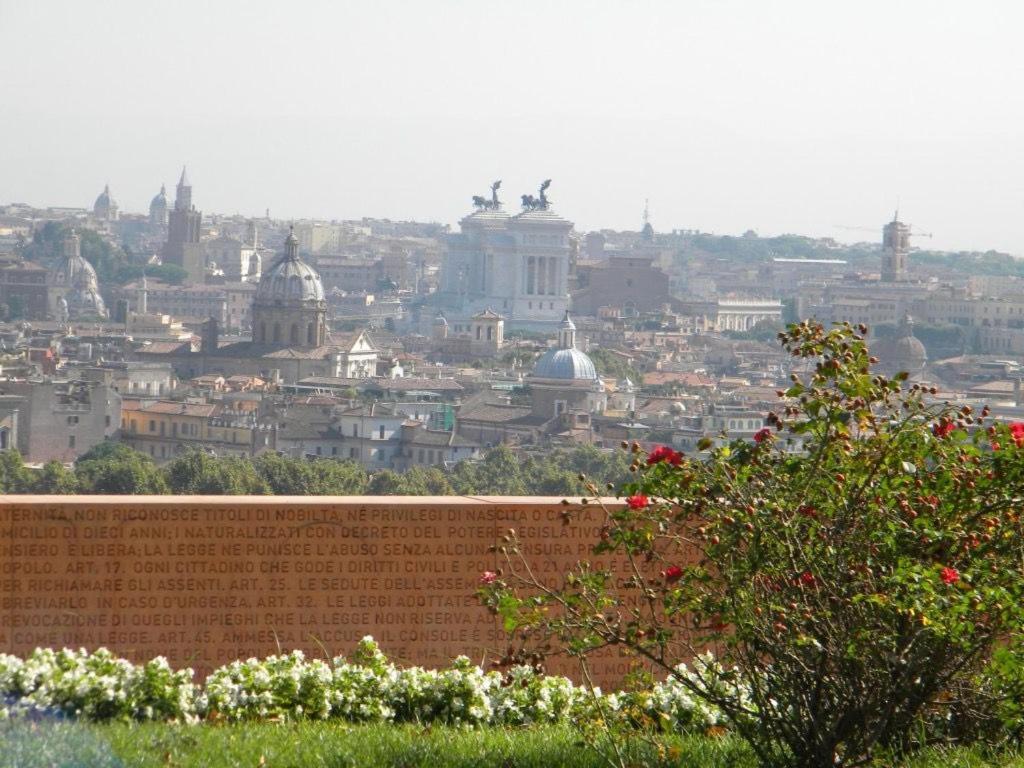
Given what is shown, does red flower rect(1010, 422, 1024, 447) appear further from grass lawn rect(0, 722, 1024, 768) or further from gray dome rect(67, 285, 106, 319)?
gray dome rect(67, 285, 106, 319)

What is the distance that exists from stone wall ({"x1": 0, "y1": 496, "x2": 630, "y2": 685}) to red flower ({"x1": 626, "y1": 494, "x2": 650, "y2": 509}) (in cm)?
121

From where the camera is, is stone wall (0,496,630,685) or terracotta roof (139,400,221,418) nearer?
stone wall (0,496,630,685)

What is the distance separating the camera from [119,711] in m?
4.94

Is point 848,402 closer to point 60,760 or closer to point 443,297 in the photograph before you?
point 60,760

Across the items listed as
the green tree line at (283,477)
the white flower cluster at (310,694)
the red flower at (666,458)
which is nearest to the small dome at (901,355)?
the green tree line at (283,477)

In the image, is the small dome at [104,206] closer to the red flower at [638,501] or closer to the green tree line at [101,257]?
the green tree line at [101,257]

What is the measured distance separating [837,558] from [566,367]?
54.0 meters

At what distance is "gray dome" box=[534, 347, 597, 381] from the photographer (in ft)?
190

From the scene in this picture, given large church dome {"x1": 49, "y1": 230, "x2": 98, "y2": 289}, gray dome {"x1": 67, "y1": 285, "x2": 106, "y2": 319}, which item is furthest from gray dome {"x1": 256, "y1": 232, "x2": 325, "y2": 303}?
A: large church dome {"x1": 49, "y1": 230, "x2": 98, "y2": 289}

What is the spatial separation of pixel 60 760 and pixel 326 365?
6508cm

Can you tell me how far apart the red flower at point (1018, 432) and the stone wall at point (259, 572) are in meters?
1.44

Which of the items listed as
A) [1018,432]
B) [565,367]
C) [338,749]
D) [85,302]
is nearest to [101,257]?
[85,302]

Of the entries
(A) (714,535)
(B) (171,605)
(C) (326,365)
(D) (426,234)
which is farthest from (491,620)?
(D) (426,234)

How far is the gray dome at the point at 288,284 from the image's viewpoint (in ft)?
233
